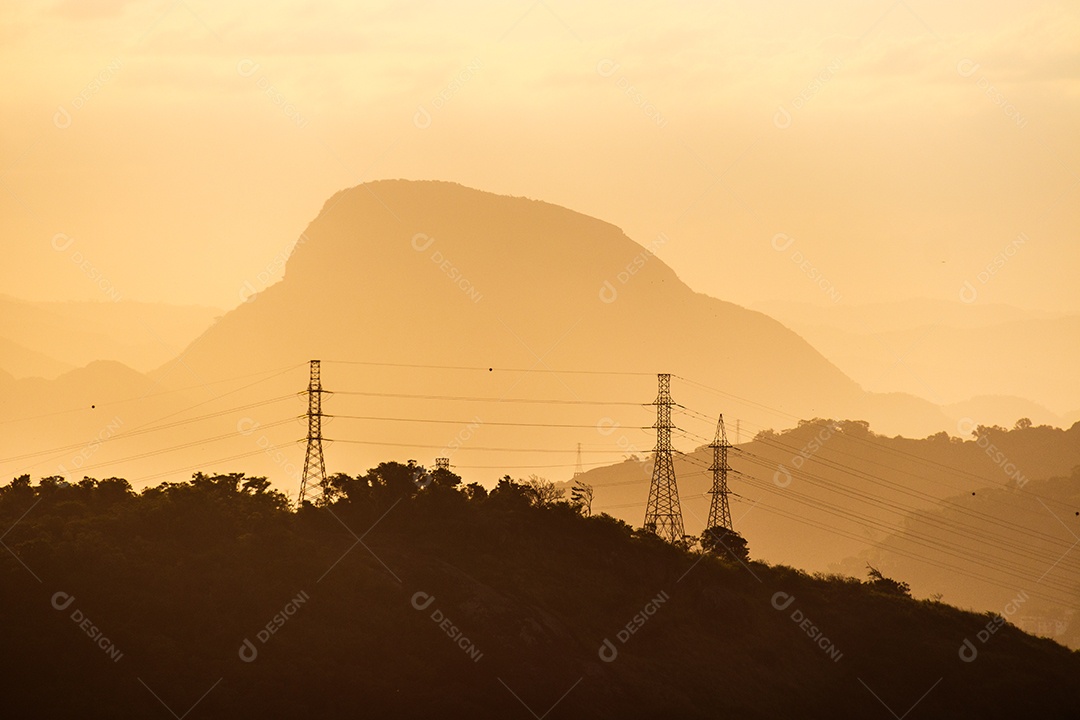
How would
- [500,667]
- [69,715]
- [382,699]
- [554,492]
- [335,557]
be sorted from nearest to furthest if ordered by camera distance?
[69,715]
[382,699]
[500,667]
[335,557]
[554,492]

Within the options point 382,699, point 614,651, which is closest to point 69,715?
point 382,699

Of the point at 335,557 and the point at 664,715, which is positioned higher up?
the point at 335,557

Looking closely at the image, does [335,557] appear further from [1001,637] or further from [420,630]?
[1001,637]

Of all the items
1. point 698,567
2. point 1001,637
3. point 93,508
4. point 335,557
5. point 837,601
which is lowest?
point 1001,637

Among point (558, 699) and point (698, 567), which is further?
point (698, 567)

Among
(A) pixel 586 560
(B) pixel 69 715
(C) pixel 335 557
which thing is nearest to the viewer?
(B) pixel 69 715

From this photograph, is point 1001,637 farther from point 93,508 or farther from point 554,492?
point 93,508
